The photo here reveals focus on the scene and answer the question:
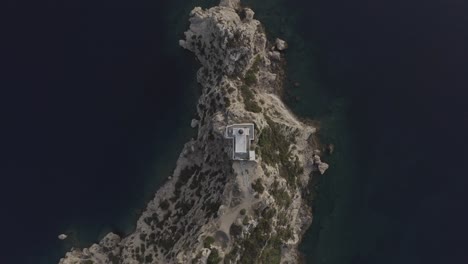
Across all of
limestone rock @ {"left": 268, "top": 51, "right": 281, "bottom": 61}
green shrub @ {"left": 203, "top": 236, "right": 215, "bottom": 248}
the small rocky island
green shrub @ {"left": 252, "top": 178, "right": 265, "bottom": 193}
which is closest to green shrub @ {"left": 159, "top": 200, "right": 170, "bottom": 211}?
the small rocky island

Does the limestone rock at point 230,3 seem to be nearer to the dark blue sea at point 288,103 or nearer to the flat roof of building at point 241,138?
the dark blue sea at point 288,103

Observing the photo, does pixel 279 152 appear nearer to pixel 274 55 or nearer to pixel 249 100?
pixel 249 100

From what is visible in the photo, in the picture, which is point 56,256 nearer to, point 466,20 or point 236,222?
point 236,222

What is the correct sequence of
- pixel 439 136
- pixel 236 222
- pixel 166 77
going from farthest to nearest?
pixel 166 77, pixel 439 136, pixel 236 222

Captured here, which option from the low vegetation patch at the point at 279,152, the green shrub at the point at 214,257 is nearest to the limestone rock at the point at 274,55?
the low vegetation patch at the point at 279,152

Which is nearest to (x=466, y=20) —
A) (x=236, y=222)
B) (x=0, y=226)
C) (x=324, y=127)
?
(x=324, y=127)

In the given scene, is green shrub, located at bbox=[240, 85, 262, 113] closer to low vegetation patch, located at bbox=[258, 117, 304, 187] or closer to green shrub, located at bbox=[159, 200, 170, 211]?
low vegetation patch, located at bbox=[258, 117, 304, 187]
